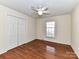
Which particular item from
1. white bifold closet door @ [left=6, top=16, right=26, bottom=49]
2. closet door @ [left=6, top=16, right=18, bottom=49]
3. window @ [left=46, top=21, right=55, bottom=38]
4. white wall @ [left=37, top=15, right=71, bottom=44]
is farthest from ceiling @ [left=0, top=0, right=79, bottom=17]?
window @ [left=46, top=21, right=55, bottom=38]

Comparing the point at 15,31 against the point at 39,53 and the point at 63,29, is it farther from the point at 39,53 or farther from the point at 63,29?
the point at 63,29

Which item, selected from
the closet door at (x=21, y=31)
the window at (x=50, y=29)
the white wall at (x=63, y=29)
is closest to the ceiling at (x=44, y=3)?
the closet door at (x=21, y=31)

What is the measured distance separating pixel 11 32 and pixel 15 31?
0.41 meters

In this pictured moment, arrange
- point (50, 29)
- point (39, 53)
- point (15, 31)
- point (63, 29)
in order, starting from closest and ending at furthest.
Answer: point (39, 53) < point (15, 31) < point (63, 29) < point (50, 29)

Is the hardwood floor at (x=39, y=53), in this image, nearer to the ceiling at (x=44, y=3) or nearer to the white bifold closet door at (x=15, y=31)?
the white bifold closet door at (x=15, y=31)

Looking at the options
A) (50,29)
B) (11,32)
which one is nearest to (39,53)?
(11,32)

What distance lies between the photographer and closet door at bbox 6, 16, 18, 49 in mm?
4277

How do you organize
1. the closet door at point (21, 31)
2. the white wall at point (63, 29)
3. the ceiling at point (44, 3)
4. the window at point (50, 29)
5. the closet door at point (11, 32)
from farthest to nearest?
the window at point (50, 29) → the white wall at point (63, 29) → the closet door at point (21, 31) → the closet door at point (11, 32) → the ceiling at point (44, 3)

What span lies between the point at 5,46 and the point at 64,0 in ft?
10.5

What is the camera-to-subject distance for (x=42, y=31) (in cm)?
757

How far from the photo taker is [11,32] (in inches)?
183

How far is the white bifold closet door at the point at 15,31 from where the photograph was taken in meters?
4.34

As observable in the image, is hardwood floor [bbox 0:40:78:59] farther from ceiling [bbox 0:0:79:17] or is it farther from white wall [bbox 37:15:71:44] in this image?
ceiling [bbox 0:0:79:17]

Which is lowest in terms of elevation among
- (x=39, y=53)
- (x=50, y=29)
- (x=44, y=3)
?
(x=39, y=53)
